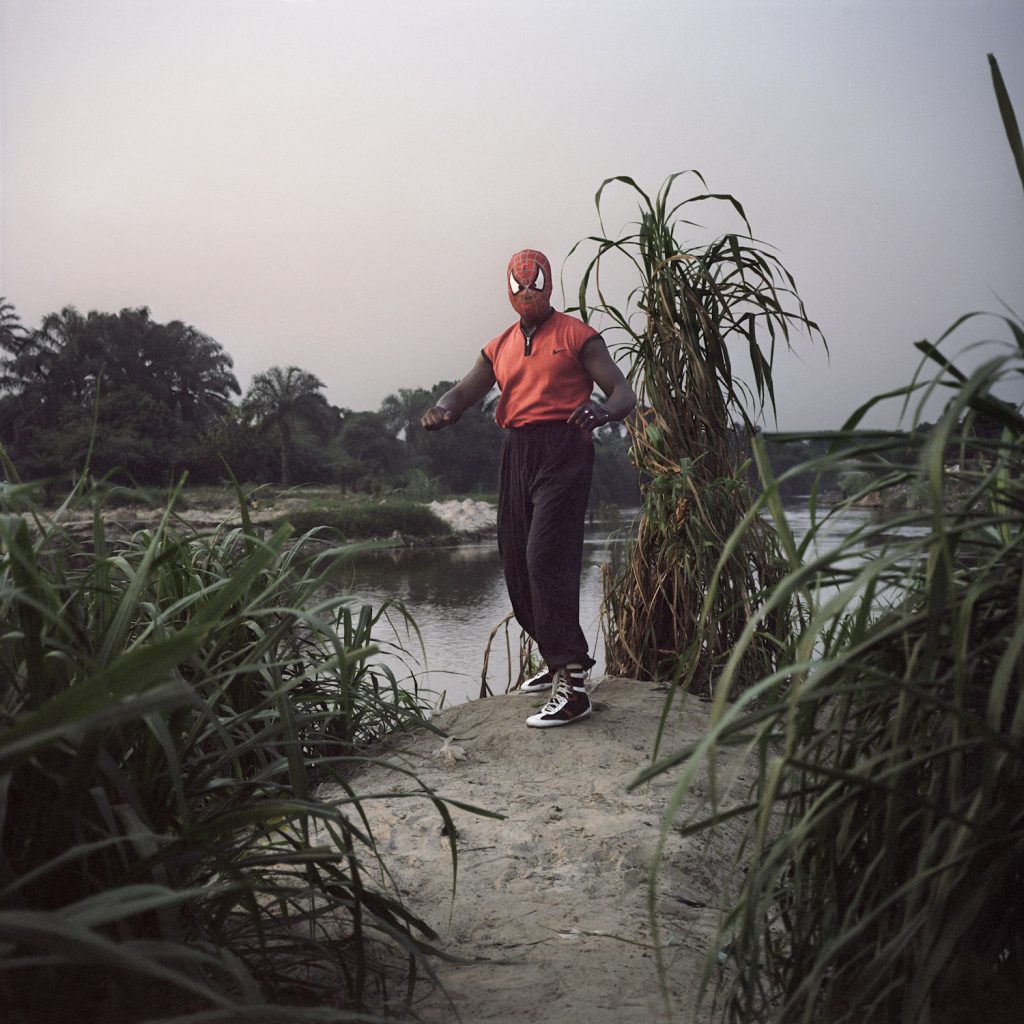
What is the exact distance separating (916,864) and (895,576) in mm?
293

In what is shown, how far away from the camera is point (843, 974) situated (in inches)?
40.8

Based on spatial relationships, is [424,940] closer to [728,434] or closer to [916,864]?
[916,864]

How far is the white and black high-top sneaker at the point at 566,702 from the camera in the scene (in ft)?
9.75

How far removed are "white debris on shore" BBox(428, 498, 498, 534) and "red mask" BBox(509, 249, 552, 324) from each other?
530 centimetres

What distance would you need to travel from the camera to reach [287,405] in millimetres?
16453

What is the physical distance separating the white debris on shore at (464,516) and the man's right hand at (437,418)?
5.21 metres

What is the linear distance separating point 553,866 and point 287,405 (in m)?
15.1

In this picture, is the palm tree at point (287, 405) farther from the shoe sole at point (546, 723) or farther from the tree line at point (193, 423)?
the shoe sole at point (546, 723)

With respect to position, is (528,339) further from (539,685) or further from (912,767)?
(912,767)

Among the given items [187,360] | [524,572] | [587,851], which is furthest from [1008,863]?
[187,360]

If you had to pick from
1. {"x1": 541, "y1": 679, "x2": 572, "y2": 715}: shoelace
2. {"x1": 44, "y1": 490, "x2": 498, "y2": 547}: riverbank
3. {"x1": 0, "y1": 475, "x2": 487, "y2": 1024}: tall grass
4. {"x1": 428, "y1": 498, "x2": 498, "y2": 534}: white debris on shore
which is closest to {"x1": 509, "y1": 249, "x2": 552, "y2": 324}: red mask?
{"x1": 541, "y1": 679, "x2": 572, "y2": 715}: shoelace

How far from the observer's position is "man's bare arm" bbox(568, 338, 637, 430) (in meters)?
2.94

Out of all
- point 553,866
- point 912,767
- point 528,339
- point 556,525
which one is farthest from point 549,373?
point 912,767

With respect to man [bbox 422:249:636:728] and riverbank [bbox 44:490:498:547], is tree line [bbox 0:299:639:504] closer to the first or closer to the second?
riverbank [bbox 44:490:498:547]
